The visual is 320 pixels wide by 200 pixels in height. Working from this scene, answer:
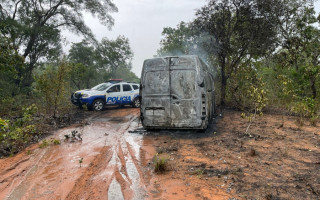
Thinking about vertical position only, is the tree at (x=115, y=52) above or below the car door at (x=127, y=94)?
above

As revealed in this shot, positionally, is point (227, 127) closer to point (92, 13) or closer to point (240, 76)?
point (240, 76)

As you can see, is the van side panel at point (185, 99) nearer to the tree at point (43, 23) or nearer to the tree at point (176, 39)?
the tree at point (43, 23)

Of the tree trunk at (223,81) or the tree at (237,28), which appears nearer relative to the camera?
the tree at (237,28)

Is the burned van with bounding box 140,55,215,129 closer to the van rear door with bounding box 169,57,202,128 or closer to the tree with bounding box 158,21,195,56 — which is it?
the van rear door with bounding box 169,57,202,128

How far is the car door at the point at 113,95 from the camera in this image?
13.3 m

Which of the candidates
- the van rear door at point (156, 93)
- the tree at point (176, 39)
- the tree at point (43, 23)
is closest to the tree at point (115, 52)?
the tree at point (176, 39)

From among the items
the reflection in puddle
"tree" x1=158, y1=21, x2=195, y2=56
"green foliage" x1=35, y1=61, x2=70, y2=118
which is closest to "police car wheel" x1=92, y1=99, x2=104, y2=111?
"green foliage" x1=35, y1=61, x2=70, y2=118

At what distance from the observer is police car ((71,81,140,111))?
41.7 ft

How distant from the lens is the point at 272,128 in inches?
298

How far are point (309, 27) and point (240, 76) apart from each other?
15.1 feet

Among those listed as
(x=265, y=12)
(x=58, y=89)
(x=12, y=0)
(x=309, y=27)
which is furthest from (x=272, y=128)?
(x=12, y=0)

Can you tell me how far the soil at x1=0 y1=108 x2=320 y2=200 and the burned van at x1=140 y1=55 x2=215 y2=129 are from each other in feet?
1.72

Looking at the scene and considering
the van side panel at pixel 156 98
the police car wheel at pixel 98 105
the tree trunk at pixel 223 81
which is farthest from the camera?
the police car wheel at pixel 98 105

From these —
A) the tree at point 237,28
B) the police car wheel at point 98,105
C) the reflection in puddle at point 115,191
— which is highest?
the tree at point 237,28
